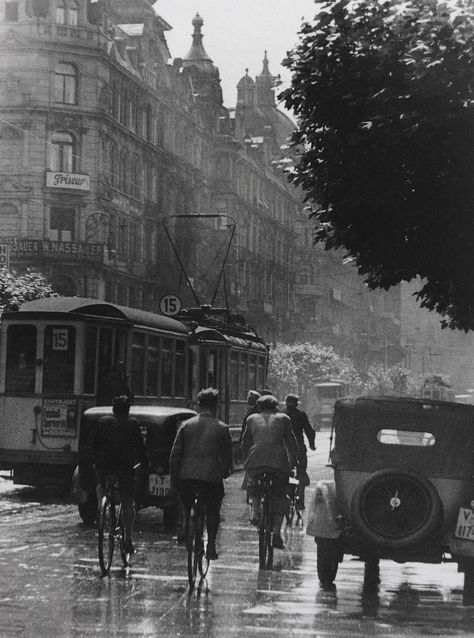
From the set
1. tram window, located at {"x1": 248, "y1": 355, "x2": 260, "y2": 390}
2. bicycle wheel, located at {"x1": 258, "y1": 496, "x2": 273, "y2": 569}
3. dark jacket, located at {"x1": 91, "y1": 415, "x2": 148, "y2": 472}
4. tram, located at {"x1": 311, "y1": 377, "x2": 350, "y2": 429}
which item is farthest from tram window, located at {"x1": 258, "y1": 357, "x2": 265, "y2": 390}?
tram, located at {"x1": 311, "y1": 377, "x2": 350, "y2": 429}

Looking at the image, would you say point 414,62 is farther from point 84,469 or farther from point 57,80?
point 57,80

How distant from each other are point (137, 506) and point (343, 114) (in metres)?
7.23

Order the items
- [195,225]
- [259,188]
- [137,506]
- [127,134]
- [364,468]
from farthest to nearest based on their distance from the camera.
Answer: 1. [259,188]
2. [195,225]
3. [127,134]
4. [137,506]
5. [364,468]

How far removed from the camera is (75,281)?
185 feet

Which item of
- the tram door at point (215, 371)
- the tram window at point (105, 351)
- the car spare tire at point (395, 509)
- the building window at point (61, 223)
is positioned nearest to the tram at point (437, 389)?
the building window at point (61, 223)

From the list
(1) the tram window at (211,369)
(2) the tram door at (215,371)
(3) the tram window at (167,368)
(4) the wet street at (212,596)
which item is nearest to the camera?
(4) the wet street at (212,596)

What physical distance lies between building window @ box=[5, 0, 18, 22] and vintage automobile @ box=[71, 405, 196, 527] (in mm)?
43476

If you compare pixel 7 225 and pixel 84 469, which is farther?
pixel 7 225

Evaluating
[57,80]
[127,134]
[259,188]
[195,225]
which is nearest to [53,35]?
[57,80]

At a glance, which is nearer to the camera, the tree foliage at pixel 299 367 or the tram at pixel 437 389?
the tree foliage at pixel 299 367

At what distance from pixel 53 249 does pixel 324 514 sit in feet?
148

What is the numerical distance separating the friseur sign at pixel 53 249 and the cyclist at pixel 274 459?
42544 millimetres

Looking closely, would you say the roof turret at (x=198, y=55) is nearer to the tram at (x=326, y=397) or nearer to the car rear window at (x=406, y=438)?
the tram at (x=326, y=397)

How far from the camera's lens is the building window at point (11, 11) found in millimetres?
57375
